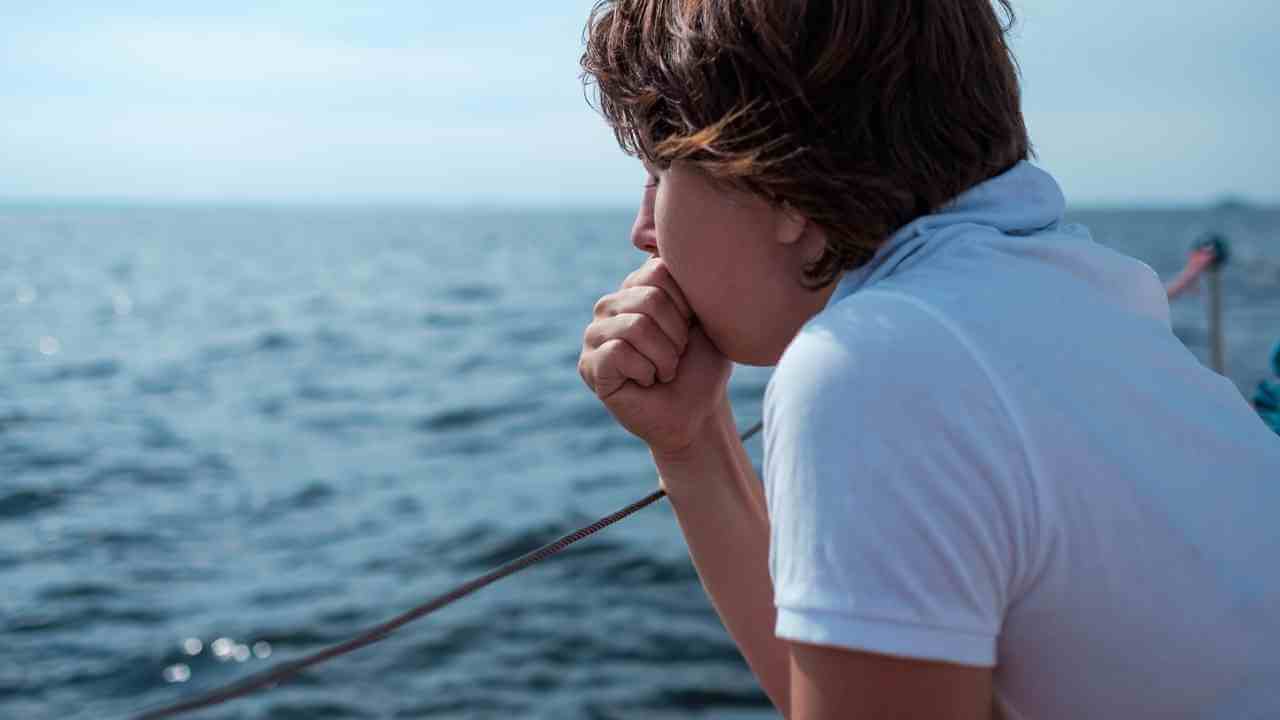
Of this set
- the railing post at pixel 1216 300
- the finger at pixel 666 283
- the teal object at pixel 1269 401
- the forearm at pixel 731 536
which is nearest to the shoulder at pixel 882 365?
the finger at pixel 666 283

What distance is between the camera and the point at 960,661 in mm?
806

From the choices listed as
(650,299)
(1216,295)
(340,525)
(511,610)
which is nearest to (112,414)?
(340,525)

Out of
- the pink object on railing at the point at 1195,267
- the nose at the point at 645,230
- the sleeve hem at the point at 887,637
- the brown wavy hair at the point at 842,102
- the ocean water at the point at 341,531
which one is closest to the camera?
the sleeve hem at the point at 887,637

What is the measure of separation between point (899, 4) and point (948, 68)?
0.26 feet

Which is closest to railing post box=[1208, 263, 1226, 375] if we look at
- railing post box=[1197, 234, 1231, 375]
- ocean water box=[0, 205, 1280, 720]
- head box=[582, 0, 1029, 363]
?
railing post box=[1197, 234, 1231, 375]

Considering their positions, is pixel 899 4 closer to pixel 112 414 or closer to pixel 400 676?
pixel 400 676

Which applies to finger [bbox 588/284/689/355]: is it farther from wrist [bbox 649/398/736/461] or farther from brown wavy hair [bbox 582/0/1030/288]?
brown wavy hair [bbox 582/0/1030/288]

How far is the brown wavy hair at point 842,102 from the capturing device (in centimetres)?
97

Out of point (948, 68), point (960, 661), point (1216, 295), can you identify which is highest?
point (948, 68)

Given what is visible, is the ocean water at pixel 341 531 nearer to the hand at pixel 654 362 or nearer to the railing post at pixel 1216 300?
the railing post at pixel 1216 300

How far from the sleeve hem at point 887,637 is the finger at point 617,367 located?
0.62 meters

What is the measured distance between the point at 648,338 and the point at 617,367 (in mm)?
62

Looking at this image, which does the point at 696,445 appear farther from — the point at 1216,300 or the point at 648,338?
the point at 1216,300

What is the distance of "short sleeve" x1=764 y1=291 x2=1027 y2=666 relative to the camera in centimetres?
79
